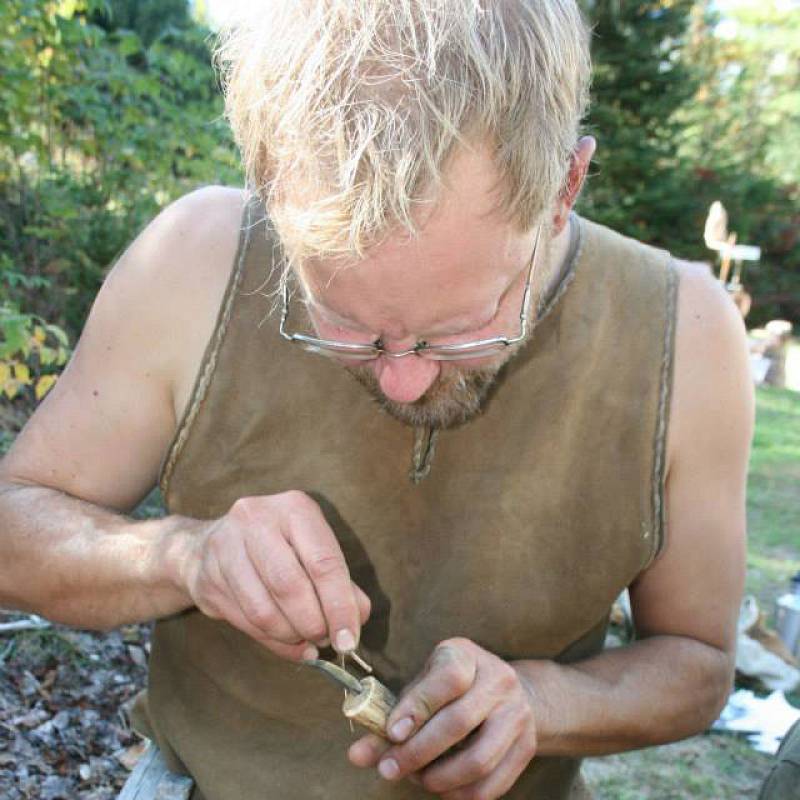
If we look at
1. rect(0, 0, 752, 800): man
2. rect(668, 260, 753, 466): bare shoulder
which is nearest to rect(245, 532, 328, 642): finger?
rect(0, 0, 752, 800): man

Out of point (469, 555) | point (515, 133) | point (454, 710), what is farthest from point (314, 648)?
point (515, 133)

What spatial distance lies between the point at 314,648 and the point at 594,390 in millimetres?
690

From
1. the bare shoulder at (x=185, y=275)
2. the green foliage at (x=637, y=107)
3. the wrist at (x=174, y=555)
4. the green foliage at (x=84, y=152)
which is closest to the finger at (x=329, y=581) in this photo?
the wrist at (x=174, y=555)

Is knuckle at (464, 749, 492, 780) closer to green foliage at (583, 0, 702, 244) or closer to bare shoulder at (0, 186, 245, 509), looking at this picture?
bare shoulder at (0, 186, 245, 509)

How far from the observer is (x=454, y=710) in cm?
140

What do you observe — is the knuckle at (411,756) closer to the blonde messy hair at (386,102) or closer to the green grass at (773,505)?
the blonde messy hair at (386,102)

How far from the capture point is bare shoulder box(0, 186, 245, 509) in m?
1.68

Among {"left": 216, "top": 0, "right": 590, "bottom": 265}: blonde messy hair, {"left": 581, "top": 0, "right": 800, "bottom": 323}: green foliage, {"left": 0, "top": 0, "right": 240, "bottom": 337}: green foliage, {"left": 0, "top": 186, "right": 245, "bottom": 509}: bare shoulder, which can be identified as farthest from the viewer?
{"left": 581, "top": 0, "right": 800, "bottom": 323}: green foliage

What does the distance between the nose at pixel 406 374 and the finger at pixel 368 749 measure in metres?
0.53

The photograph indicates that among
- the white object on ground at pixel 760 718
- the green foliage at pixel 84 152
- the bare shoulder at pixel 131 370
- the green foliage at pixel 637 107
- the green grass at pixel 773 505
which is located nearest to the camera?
the bare shoulder at pixel 131 370

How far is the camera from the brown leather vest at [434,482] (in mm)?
1708

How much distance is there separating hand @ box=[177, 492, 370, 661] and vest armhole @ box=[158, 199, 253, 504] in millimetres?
318

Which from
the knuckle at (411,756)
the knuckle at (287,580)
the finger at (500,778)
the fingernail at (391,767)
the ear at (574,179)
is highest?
the ear at (574,179)

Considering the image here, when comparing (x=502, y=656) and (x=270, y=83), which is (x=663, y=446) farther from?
(x=270, y=83)
